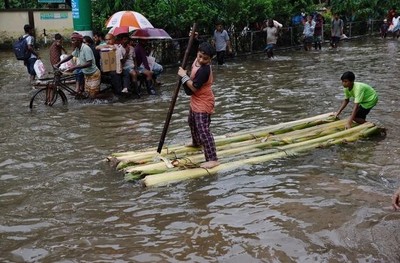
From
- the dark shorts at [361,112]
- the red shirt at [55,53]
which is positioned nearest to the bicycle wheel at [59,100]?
the red shirt at [55,53]

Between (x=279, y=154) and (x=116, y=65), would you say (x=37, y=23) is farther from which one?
(x=279, y=154)

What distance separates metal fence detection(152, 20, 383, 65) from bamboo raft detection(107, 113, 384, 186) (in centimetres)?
966

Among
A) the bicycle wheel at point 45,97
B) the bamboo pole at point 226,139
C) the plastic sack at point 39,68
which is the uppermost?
the plastic sack at point 39,68

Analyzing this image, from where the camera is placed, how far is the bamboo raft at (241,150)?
6203 mm

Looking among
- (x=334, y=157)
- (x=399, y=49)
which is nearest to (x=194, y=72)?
(x=334, y=157)

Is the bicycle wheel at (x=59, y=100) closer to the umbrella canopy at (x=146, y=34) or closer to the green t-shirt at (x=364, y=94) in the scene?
the umbrella canopy at (x=146, y=34)

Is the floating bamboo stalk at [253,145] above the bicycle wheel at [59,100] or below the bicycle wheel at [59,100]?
below

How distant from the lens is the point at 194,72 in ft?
20.8

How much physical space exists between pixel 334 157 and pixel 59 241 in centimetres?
403

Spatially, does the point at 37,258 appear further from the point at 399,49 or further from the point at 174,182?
the point at 399,49

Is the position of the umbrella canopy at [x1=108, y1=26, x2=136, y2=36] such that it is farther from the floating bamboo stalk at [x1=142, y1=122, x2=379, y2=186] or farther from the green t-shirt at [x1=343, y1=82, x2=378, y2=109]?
the floating bamboo stalk at [x1=142, y1=122, x2=379, y2=186]

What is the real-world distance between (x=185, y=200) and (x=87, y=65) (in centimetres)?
641

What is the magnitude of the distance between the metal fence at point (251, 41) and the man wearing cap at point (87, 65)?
5608mm

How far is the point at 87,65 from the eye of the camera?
11164 mm
